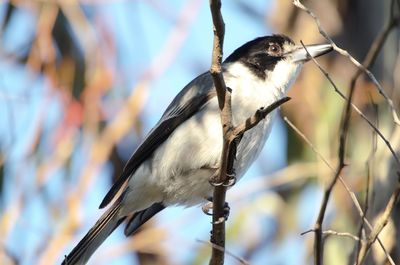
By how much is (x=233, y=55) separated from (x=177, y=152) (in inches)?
27.9

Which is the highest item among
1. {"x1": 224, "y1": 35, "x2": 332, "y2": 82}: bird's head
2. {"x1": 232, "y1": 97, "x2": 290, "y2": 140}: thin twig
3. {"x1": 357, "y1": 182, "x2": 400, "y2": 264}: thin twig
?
{"x1": 224, "y1": 35, "x2": 332, "y2": 82}: bird's head

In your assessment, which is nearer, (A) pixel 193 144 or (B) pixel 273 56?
(A) pixel 193 144

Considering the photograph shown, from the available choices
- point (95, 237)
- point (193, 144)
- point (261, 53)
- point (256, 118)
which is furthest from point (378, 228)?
point (261, 53)

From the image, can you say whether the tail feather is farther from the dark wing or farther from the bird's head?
the bird's head

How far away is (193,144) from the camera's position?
352 cm

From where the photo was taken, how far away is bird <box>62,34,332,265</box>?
11.5 ft

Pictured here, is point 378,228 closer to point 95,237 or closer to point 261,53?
point 95,237

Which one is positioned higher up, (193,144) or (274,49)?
(274,49)

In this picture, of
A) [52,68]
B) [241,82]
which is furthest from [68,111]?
[241,82]

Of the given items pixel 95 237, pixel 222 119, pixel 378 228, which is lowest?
pixel 378 228

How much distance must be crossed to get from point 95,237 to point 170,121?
0.57 metres

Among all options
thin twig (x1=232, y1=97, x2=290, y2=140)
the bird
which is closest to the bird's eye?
the bird

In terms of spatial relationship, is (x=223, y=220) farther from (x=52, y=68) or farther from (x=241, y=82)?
(x=52, y=68)

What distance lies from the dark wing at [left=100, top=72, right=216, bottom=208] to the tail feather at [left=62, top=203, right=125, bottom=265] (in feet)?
0.42
